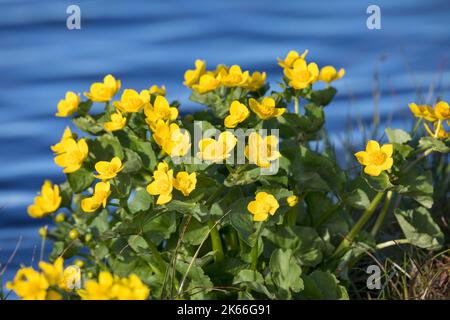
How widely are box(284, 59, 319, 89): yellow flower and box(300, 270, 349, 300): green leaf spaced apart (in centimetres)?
57

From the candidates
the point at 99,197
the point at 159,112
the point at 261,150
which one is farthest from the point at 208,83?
the point at 99,197

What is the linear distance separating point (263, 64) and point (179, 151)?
3.79 m

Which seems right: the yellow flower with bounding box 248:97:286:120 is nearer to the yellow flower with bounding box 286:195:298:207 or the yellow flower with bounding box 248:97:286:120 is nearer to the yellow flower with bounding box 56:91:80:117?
the yellow flower with bounding box 286:195:298:207

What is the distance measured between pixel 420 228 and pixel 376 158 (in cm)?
40

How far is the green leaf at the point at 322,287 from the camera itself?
2.70m

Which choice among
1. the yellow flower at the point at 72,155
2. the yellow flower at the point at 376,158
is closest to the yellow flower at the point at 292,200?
the yellow flower at the point at 376,158

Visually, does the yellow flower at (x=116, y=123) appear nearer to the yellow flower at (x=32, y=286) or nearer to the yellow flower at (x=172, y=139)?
the yellow flower at (x=172, y=139)

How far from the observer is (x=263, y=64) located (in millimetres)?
6305

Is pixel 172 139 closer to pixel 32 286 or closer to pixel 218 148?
pixel 218 148

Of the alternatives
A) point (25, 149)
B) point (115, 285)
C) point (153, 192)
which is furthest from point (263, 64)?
point (115, 285)

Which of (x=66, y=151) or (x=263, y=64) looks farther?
(x=263, y=64)

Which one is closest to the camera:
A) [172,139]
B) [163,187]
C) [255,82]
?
[163,187]

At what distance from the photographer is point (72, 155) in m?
2.67
